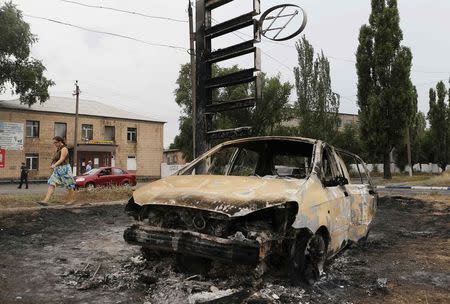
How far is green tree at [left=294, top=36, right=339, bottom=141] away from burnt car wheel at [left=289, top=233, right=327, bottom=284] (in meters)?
32.4

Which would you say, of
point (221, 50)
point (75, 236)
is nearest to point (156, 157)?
point (221, 50)

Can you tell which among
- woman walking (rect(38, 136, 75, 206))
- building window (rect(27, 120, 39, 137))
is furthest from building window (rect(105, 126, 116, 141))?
woman walking (rect(38, 136, 75, 206))

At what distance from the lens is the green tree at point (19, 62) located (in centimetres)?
3161

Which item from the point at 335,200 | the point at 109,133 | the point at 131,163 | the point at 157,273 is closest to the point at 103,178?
the point at 109,133

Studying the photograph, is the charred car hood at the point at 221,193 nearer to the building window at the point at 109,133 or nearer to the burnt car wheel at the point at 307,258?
the burnt car wheel at the point at 307,258

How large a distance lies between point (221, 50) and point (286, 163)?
5.45 meters

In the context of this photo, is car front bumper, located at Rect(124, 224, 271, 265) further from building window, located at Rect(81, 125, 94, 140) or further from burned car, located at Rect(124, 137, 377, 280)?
building window, located at Rect(81, 125, 94, 140)

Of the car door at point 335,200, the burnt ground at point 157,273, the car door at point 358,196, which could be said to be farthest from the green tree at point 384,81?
the car door at point 335,200

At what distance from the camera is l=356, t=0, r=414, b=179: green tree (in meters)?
30.3

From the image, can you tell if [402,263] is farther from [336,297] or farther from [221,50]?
[221,50]

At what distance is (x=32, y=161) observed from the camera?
39094mm

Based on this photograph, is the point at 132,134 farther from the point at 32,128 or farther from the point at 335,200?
the point at 335,200

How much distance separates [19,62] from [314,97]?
24.5 meters

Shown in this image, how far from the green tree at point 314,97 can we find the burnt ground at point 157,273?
28.7m
